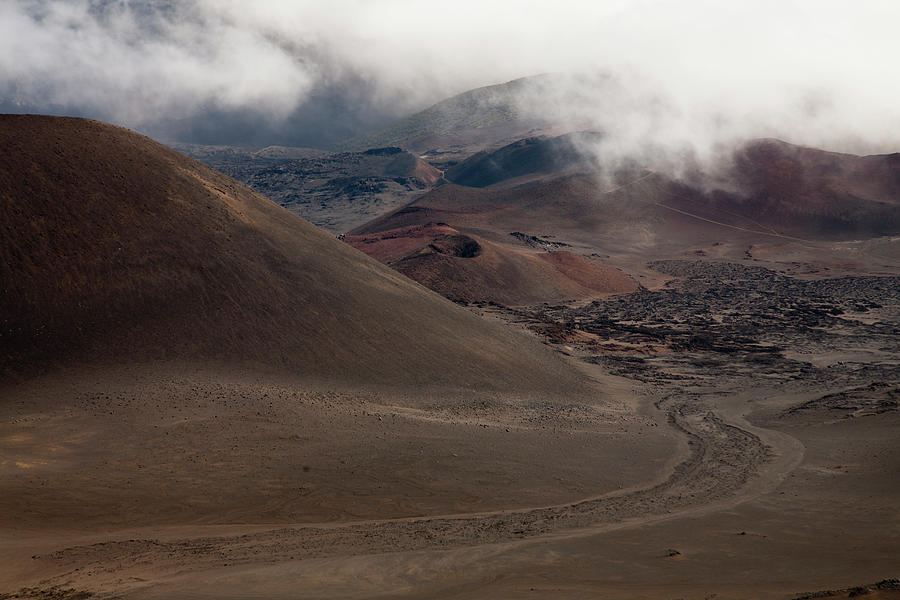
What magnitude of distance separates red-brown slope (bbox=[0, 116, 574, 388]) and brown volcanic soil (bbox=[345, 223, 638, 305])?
83.7 ft

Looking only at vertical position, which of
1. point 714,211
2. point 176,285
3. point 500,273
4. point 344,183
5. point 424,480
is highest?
point 344,183

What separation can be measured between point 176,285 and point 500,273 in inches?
1491

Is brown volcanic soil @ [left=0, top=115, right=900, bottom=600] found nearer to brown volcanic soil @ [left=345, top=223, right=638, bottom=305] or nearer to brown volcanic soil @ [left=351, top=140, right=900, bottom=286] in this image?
brown volcanic soil @ [left=345, top=223, right=638, bottom=305]

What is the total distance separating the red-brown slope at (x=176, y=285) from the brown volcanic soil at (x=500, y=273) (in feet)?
83.7

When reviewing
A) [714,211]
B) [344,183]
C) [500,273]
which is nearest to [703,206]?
[714,211]

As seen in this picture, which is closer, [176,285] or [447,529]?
[447,529]

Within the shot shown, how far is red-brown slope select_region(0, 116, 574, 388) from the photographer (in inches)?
971

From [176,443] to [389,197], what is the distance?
134 meters

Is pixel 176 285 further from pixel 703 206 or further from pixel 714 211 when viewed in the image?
pixel 703 206

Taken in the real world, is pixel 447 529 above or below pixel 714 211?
below

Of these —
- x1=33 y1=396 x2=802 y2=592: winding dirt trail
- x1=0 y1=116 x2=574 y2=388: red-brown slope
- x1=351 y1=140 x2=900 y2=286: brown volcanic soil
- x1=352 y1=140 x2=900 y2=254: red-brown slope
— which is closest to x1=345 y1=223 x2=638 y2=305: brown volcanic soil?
x1=351 y1=140 x2=900 y2=286: brown volcanic soil

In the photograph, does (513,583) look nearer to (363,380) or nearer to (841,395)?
(363,380)

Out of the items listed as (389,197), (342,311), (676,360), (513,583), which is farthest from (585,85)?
(513,583)

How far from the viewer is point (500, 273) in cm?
6162
